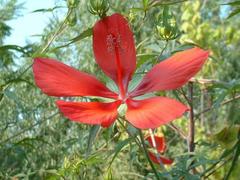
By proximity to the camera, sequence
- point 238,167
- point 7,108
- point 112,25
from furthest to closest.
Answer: point 7,108 < point 238,167 < point 112,25

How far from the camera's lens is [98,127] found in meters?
0.69

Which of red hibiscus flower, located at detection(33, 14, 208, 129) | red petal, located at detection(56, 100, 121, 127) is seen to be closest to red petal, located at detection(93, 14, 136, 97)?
red hibiscus flower, located at detection(33, 14, 208, 129)

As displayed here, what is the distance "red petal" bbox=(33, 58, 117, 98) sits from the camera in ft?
1.98

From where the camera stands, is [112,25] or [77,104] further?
[112,25]

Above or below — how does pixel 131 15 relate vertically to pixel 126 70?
above

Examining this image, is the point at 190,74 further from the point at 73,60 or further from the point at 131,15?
the point at 73,60

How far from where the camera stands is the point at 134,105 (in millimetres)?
633

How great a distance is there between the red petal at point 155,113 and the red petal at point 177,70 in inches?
1.3

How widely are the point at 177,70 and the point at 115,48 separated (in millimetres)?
99

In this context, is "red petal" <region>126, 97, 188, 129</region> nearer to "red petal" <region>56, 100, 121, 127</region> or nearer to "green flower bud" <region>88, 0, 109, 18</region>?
"red petal" <region>56, 100, 121, 127</region>

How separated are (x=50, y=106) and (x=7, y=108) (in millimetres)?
246

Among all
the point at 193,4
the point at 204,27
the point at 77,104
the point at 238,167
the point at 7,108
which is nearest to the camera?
the point at 77,104

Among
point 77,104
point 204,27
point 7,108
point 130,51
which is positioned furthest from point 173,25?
point 204,27

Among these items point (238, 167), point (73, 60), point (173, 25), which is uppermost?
point (73, 60)
